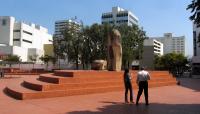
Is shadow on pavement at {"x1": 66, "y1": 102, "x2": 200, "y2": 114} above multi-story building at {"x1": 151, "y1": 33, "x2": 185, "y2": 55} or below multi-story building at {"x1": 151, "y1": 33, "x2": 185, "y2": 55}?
below

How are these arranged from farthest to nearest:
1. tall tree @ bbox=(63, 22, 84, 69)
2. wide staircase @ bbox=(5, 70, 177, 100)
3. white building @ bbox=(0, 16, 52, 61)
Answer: white building @ bbox=(0, 16, 52, 61)
tall tree @ bbox=(63, 22, 84, 69)
wide staircase @ bbox=(5, 70, 177, 100)

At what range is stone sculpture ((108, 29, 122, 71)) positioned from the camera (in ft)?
67.7

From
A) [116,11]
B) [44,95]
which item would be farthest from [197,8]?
[116,11]

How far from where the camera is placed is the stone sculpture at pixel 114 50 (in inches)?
812

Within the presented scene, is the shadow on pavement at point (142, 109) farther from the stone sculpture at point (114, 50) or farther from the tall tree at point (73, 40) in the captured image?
the tall tree at point (73, 40)

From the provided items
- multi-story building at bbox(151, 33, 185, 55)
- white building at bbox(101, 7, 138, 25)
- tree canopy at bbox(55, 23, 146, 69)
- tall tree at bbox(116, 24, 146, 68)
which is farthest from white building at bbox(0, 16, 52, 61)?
multi-story building at bbox(151, 33, 185, 55)

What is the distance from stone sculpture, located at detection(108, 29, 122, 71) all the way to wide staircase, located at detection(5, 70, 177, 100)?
1.28 metres

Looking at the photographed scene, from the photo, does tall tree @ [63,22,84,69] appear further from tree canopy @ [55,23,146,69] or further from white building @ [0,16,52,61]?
white building @ [0,16,52,61]

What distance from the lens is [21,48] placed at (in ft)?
300

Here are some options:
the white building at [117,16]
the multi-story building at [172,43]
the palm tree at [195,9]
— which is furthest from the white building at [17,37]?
the multi-story building at [172,43]

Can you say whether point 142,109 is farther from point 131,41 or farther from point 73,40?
point 73,40

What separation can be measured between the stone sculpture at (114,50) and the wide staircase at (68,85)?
128cm

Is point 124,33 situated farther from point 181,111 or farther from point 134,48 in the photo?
point 181,111

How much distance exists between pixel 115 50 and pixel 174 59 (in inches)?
2307
